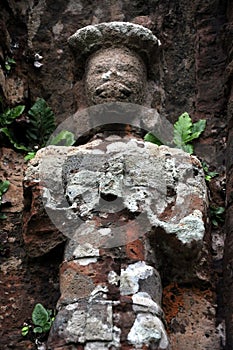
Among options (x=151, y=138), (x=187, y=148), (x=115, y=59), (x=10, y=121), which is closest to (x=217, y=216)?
(x=187, y=148)

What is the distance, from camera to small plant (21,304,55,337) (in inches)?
184

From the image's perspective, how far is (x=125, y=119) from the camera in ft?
17.4

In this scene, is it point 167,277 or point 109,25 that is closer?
point 167,277

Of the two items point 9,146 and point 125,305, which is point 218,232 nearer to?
point 125,305

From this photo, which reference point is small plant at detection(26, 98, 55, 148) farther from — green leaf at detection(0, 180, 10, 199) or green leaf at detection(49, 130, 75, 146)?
green leaf at detection(0, 180, 10, 199)

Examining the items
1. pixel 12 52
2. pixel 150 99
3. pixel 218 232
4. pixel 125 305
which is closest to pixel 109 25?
pixel 150 99

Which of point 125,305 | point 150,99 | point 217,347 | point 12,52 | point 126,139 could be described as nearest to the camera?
point 125,305

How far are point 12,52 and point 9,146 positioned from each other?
2.71ft

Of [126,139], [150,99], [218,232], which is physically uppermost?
[150,99]

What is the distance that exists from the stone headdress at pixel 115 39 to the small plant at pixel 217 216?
110cm

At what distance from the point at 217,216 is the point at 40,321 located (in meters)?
1.27

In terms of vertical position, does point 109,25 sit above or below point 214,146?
above

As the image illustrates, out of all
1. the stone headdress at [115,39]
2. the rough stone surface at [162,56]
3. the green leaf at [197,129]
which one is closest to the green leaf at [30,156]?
the rough stone surface at [162,56]

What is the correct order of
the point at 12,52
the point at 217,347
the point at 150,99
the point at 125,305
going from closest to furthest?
the point at 125,305 < the point at 217,347 < the point at 150,99 < the point at 12,52
